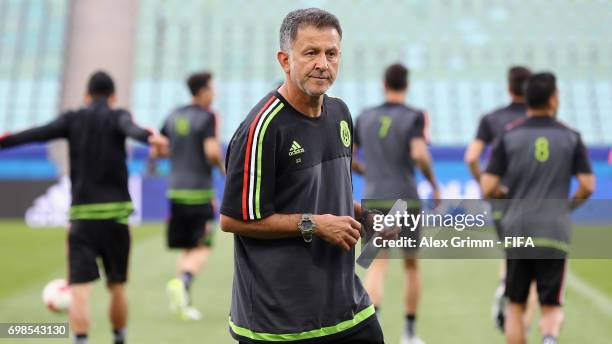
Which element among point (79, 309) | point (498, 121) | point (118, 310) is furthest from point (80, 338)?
point (498, 121)

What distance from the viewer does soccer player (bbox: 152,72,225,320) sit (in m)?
9.05

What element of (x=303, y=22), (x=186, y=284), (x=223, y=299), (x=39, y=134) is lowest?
(x=223, y=299)

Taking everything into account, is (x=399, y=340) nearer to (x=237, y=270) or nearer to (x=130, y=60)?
(x=237, y=270)

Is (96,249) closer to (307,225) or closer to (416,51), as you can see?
(307,225)

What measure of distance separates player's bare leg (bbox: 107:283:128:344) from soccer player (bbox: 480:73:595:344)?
283cm

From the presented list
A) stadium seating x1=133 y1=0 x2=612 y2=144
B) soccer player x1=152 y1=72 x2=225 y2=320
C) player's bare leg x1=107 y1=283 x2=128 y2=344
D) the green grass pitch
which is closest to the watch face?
player's bare leg x1=107 y1=283 x2=128 y2=344

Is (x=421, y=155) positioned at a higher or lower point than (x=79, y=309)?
higher

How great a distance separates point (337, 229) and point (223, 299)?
6.46m

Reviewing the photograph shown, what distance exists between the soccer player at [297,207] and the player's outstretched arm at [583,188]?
2510 mm

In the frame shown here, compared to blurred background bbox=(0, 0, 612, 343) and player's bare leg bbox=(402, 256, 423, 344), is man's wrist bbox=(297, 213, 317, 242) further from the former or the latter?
blurred background bbox=(0, 0, 612, 343)

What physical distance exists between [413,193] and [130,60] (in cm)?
2051

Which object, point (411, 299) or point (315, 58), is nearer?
point (315, 58)

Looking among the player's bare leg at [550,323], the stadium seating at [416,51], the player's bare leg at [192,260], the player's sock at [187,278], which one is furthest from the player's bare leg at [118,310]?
the stadium seating at [416,51]

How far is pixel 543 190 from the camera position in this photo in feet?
18.9
